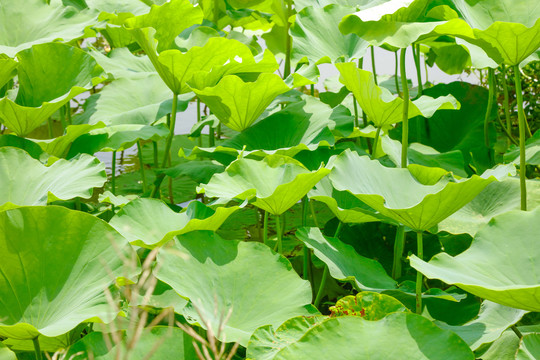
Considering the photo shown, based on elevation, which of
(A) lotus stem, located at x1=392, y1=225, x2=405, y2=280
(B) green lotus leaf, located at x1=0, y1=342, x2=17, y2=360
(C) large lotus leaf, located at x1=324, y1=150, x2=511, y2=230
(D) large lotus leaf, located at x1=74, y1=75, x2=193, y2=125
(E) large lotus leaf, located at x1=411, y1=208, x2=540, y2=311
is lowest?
(A) lotus stem, located at x1=392, y1=225, x2=405, y2=280

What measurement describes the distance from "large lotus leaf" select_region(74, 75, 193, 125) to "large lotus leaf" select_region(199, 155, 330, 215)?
53cm

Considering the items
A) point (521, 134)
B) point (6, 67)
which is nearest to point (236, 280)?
point (521, 134)

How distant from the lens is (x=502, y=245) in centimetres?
100

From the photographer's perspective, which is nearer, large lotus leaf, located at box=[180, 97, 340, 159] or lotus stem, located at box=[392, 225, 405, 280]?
lotus stem, located at box=[392, 225, 405, 280]

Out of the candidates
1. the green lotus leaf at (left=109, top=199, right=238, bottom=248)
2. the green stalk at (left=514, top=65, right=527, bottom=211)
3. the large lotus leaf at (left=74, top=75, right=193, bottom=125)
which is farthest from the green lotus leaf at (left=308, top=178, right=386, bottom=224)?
the large lotus leaf at (left=74, top=75, right=193, bottom=125)

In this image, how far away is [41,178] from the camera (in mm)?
1315

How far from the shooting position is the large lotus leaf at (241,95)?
4.73ft

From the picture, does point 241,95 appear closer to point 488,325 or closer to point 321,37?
point 321,37

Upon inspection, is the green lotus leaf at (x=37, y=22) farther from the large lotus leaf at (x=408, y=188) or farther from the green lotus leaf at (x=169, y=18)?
the large lotus leaf at (x=408, y=188)

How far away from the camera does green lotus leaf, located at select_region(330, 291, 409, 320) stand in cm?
95

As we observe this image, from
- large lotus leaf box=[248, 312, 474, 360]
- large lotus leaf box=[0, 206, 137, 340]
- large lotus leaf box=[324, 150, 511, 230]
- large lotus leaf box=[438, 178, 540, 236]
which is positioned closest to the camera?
large lotus leaf box=[248, 312, 474, 360]

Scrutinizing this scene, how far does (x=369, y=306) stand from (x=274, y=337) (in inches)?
6.7

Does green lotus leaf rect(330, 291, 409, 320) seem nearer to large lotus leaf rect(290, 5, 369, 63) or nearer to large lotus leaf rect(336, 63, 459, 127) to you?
large lotus leaf rect(336, 63, 459, 127)

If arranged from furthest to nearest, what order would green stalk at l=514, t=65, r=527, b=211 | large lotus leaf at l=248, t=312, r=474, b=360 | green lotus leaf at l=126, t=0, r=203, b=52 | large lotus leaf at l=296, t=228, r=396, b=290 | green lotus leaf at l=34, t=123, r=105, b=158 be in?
green lotus leaf at l=126, t=0, r=203, b=52 < green lotus leaf at l=34, t=123, r=105, b=158 < green stalk at l=514, t=65, r=527, b=211 < large lotus leaf at l=296, t=228, r=396, b=290 < large lotus leaf at l=248, t=312, r=474, b=360
